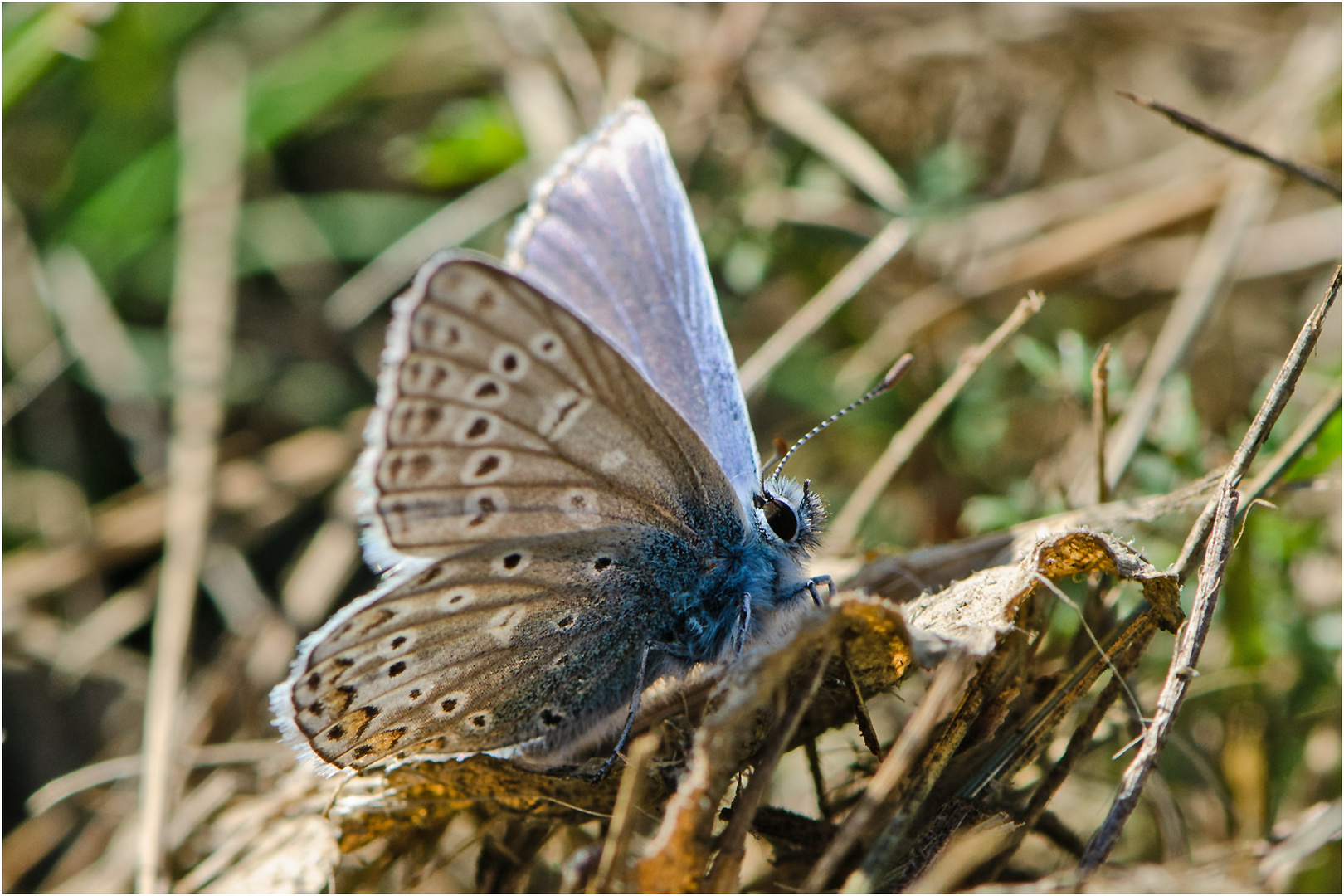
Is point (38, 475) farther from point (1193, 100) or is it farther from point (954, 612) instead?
point (1193, 100)

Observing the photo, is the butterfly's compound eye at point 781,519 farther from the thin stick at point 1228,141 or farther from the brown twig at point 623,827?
the thin stick at point 1228,141

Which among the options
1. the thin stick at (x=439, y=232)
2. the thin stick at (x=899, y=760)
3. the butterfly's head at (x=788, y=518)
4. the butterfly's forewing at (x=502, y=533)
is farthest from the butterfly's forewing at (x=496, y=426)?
the thin stick at (x=439, y=232)

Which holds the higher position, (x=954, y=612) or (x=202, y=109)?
(x=202, y=109)

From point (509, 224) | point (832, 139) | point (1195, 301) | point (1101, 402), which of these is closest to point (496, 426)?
point (1101, 402)

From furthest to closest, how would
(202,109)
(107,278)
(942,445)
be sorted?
(202,109)
(107,278)
(942,445)

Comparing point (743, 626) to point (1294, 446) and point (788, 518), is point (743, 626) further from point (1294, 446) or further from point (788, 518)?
point (1294, 446)

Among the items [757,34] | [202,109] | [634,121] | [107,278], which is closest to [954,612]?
[634,121]
